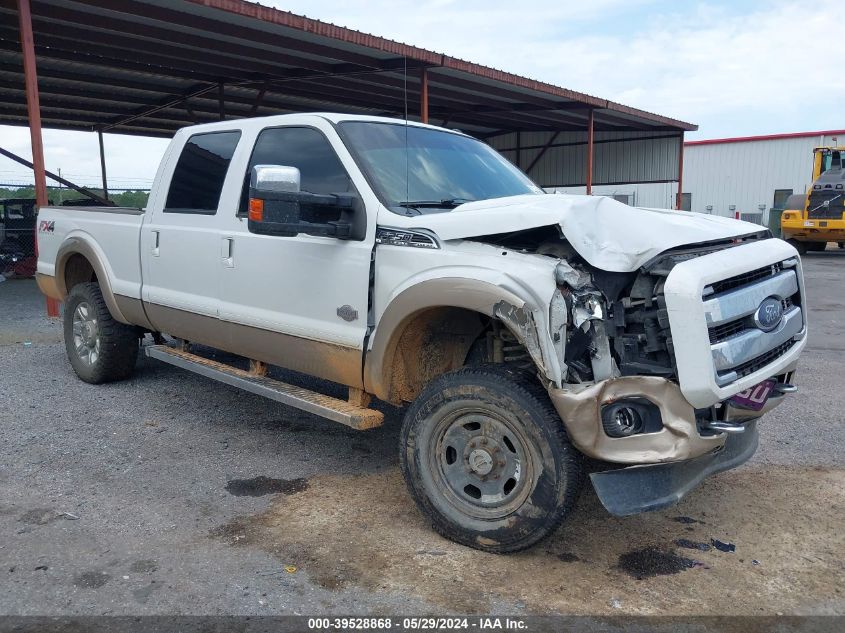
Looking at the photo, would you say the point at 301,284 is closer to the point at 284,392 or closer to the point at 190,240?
the point at 284,392

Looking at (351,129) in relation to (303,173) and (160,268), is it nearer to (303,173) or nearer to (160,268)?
(303,173)

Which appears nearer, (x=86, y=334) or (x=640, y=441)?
(x=640, y=441)

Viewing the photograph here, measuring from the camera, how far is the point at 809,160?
29172mm

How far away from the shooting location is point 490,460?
3.18 metres

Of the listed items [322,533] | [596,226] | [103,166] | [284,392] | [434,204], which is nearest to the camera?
[596,226]

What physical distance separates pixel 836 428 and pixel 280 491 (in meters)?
3.96

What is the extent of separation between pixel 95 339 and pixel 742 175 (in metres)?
30.8

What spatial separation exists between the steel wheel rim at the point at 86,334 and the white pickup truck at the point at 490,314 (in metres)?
1.73

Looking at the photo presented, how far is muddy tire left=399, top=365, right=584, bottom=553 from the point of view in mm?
2984

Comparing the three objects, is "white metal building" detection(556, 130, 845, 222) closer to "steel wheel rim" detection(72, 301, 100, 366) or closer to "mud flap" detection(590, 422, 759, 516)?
"steel wheel rim" detection(72, 301, 100, 366)

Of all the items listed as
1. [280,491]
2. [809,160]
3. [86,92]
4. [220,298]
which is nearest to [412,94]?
[86,92]

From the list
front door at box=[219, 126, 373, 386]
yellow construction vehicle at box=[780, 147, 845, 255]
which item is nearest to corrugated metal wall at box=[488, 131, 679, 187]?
yellow construction vehicle at box=[780, 147, 845, 255]

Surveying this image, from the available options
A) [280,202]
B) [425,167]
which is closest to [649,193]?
[425,167]

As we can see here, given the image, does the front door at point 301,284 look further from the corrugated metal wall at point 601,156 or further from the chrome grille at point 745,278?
the corrugated metal wall at point 601,156
